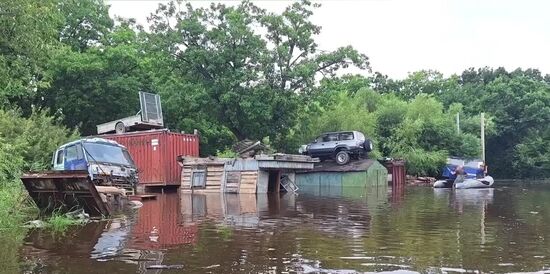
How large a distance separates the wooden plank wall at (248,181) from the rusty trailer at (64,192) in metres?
11.5

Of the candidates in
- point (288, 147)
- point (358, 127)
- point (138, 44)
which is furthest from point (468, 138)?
point (138, 44)

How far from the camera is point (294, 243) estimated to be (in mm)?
9945

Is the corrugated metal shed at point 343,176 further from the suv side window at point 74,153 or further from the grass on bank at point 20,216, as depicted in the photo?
the grass on bank at point 20,216

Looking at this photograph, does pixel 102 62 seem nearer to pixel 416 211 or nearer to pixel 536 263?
pixel 416 211

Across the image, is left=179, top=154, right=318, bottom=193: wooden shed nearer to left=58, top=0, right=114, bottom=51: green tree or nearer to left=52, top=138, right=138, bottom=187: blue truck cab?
left=52, top=138, right=138, bottom=187: blue truck cab

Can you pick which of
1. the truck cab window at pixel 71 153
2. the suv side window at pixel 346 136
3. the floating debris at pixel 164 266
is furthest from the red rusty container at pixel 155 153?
the floating debris at pixel 164 266

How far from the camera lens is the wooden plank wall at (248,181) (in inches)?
978

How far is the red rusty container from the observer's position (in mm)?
26812

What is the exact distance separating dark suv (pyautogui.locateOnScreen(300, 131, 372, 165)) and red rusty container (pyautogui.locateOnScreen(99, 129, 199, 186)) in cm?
890

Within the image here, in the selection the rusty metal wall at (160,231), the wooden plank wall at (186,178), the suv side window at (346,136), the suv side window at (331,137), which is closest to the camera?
the rusty metal wall at (160,231)

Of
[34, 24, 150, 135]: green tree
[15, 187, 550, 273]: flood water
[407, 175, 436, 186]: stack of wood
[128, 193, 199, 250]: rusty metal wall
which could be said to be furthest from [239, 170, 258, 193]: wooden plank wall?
[407, 175, 436, 186]: stack of wood

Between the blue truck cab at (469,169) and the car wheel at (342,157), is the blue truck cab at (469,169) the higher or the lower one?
the lower one

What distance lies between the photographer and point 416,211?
55.4 ft

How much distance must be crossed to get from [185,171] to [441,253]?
1907 centimetres
